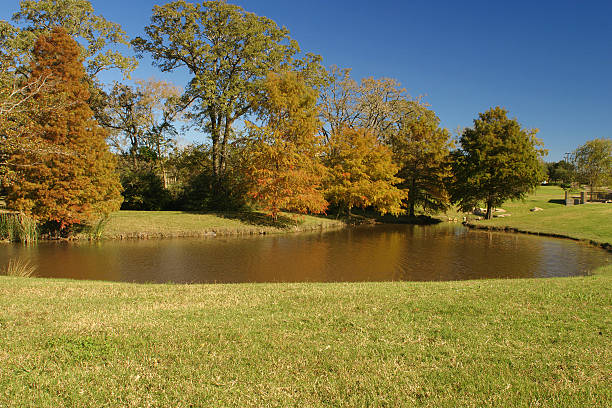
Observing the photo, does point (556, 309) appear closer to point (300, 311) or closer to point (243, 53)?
point (300, 311)

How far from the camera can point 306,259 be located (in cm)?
1828

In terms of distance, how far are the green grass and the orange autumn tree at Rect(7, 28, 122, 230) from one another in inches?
130

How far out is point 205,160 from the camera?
39.7 metres

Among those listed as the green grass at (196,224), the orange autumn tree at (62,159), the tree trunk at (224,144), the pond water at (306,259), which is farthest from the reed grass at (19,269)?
Result: the tree trunk at (224,144)

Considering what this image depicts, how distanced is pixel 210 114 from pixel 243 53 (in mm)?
6097

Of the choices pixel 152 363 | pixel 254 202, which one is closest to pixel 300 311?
pixel 152 363

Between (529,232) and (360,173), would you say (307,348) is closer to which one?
(529,232)

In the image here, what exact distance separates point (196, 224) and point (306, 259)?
12.9m

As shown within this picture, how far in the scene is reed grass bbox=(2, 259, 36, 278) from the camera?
1298 cm

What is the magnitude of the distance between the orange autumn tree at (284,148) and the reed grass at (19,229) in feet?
47.5

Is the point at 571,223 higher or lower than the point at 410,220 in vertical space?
higher

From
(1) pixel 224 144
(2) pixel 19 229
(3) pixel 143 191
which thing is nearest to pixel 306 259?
(2) pixel 19 229

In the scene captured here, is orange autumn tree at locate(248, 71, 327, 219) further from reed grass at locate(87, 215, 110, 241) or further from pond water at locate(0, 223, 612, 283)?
reed grass at locate(87, 215, 110, 241)

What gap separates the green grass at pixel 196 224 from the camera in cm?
2505
